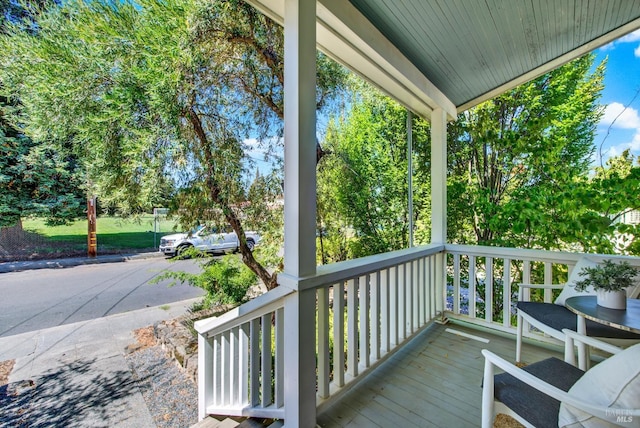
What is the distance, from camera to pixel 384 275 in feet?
6.87

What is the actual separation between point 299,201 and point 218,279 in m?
3.50

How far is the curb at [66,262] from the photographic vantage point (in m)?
3.70

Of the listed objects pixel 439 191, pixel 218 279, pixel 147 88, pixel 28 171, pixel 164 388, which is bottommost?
pixel 164 388

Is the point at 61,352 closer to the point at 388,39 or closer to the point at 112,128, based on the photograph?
the point at 112,128

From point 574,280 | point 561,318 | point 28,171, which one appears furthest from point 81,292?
point 574,280

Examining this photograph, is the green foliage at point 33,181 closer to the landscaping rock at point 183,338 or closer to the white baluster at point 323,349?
the landscaping rock at point 183,338

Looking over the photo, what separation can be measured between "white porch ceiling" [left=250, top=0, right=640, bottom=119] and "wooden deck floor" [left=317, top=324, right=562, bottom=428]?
93.0 inches

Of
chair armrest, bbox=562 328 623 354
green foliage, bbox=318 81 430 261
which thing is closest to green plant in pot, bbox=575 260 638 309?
chair armrest, bbox=562 328 623 354

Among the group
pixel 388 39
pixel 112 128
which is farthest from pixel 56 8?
pixel 388 39

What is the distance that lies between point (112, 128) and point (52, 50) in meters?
0.99

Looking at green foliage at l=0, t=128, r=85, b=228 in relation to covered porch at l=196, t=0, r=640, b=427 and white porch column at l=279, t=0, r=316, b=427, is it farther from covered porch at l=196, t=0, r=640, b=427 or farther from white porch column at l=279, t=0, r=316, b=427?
white porch column at l=279, t=0, r=316, b=427

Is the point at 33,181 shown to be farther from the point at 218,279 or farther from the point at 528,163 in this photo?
the point at 528,163

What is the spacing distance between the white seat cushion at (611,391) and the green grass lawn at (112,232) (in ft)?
14.0

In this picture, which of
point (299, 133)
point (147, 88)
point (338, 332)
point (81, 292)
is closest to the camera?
point (299, 133)
